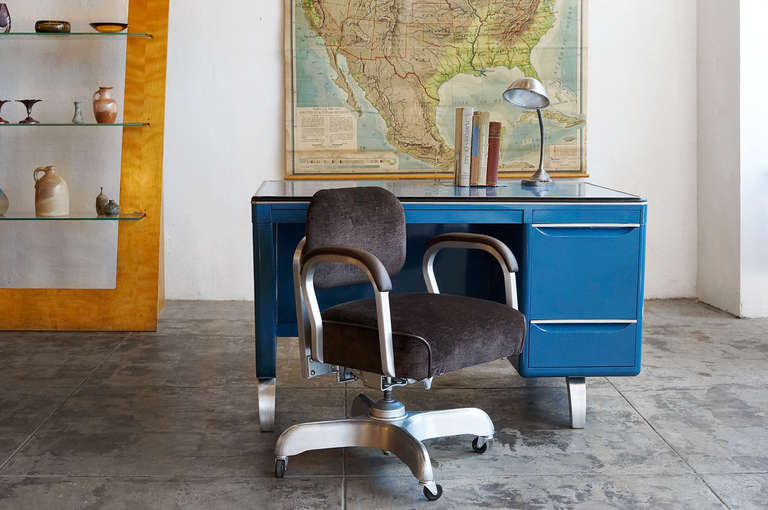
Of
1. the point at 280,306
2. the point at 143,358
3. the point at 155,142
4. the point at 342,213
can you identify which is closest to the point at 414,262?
the point at 280,306

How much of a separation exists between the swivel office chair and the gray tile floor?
0.12 m

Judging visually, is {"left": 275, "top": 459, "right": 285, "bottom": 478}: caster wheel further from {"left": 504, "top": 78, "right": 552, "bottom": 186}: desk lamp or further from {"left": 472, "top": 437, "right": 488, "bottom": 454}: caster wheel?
{"left": 504, "top": 78, "right": 552, "bottom": 186}: desk lamp

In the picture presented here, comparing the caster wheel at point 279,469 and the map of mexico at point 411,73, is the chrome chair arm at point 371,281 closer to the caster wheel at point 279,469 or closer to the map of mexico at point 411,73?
the caster wheel at point 279,469

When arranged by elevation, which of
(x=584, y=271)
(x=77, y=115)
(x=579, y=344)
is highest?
(x=77, y=115)

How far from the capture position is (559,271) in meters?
3.03

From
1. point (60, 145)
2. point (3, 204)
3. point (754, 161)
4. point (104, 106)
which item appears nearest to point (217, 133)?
point (104, 106)

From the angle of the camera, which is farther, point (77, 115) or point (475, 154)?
point (77, 115)

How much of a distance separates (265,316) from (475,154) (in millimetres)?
1022

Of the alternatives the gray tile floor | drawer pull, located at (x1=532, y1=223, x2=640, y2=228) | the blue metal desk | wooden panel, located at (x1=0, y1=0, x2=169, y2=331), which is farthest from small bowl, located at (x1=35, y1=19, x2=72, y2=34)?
drawer pull, located at (x1=532, y1=223, x2=640, y2=228)

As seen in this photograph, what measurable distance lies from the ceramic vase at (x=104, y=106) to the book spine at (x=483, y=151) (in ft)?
6.79

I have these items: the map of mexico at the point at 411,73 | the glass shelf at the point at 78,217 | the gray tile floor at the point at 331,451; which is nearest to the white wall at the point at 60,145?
the glass shelf at the point at 78,217

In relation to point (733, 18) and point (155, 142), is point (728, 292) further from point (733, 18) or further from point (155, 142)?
point (155, 142)

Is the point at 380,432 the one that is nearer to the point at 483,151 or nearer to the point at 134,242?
the point at 483,151

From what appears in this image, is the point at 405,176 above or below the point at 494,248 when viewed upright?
above
